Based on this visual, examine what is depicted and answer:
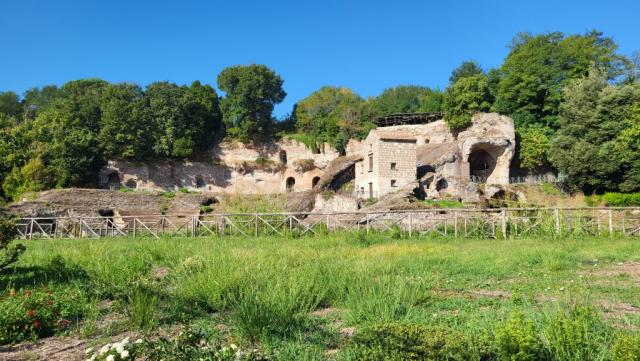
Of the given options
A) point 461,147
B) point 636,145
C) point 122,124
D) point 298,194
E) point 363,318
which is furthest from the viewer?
point 122,124

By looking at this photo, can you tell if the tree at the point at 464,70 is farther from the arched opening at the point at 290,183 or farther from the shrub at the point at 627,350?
the shrub at the point at 627,350

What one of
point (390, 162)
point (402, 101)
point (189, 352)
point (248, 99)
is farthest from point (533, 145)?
point (189, 352)

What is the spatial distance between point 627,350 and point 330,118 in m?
49.1

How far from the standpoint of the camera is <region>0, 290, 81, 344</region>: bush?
517cm

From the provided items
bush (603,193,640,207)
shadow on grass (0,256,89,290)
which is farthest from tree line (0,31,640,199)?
shadow on grass (0,256,89,290)

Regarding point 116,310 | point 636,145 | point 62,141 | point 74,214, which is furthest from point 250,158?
point 116,310

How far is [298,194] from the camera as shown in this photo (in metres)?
37.0

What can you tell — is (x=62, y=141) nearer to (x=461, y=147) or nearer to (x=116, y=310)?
(x=461, y=147)

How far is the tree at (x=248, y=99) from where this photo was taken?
5059 cm

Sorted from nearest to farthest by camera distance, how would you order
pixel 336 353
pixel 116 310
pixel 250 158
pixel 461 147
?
pixel 336 353 → pixel 116 310 → pixel 461 147 → pixel 250 158

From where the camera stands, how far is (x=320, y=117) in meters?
52.9

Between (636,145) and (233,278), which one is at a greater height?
(636,145)

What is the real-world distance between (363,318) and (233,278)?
226 cm

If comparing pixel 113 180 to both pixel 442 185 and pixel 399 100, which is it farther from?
pixel 399 100
